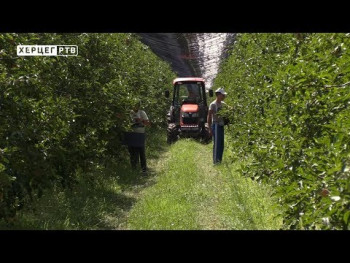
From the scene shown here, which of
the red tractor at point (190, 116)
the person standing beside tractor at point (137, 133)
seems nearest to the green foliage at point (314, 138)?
the person standing beside tractor at point (137, 133)

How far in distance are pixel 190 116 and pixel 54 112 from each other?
31.4ft

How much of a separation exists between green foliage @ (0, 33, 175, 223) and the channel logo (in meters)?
0.08

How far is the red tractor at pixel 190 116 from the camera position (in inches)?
590

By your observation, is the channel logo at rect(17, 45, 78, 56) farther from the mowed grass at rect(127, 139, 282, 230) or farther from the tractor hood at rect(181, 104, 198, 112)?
the tractor hood at rect(181, 104, 198, 112)

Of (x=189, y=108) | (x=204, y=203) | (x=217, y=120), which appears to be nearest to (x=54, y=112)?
(x=204, y=203)

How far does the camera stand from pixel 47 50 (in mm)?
6605

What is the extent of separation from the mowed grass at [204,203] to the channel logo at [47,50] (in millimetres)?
2612

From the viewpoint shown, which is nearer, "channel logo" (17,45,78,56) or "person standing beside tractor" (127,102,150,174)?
"channel logo" (17,45,78,56)

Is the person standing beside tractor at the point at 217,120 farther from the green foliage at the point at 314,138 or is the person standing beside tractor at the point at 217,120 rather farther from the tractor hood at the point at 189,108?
the tractor hood at the point at 189,108

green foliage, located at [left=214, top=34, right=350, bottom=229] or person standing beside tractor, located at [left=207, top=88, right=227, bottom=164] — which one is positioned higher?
green foliage, located at [left=214, top=34, right=350, bottom=229]

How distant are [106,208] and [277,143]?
372 centimetres

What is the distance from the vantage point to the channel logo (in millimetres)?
5090

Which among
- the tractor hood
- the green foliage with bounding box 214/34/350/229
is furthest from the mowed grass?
the tractor hood

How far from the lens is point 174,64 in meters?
44.5
